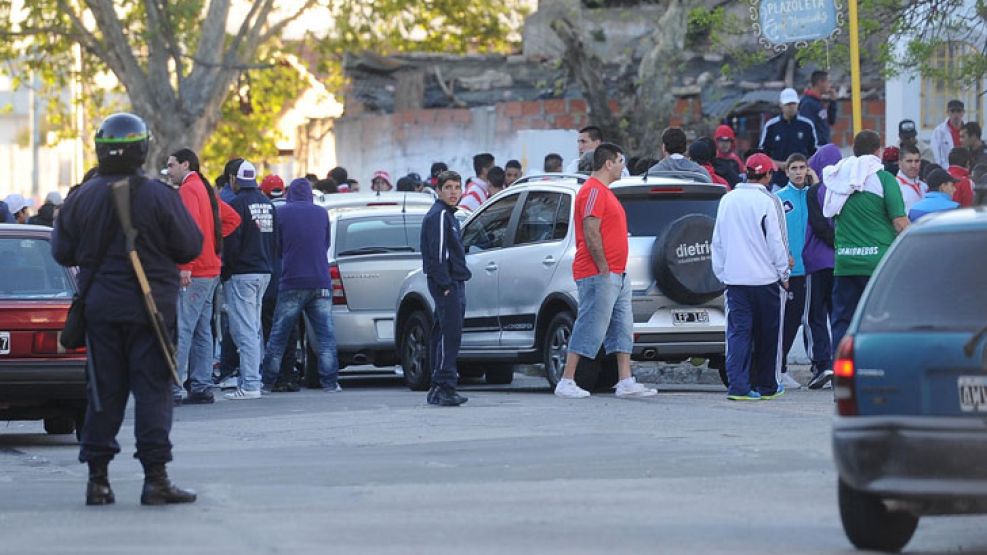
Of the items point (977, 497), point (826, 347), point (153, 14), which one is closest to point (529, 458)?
point (977, 497)

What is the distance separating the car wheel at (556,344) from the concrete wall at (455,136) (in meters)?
13.2

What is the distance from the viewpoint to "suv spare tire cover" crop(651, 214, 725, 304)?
1551 centimetres

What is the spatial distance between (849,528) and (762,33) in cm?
1288

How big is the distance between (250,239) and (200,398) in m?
1.38

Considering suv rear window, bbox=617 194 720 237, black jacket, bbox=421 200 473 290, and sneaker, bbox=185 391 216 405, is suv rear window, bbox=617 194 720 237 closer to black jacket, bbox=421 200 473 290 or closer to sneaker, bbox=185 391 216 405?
black jacket, bbox=421 200 473 290

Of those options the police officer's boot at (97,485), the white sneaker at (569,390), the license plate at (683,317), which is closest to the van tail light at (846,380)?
the police officer's boot at (97,485)

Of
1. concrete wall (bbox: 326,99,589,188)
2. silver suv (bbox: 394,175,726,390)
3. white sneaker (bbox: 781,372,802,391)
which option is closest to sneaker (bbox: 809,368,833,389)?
white sneaker (bbox: 781,372,802,391)

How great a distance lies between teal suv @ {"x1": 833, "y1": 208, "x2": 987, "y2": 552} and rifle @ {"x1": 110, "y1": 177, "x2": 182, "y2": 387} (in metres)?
3.34

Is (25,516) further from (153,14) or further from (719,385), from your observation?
(153,14)

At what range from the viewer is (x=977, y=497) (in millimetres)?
7691

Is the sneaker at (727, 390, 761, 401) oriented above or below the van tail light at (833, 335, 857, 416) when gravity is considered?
below

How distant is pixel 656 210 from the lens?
52.5 feet

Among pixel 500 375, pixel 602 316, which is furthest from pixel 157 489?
pixel 500 375

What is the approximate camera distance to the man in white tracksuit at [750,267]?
14945 mm
